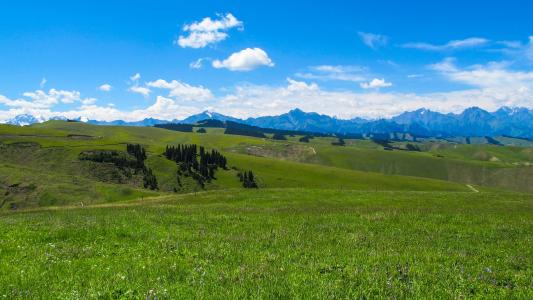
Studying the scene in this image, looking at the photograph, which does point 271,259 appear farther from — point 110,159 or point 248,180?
point 110,159

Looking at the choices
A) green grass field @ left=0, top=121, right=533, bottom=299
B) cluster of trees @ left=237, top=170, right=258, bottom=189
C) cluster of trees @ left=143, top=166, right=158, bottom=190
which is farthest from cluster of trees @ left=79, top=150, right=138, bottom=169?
green grass field @ left=0, top=121, right=533, bottom=299

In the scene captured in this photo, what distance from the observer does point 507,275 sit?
42.7ft

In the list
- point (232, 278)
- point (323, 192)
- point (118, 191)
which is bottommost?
point (118, 191)

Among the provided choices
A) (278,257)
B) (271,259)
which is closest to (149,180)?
(278,257)

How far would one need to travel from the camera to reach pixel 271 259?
14.7 meters

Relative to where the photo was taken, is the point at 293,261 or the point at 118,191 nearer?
the point at 293,261

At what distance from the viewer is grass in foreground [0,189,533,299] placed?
11062mm

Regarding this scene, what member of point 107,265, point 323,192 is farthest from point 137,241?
point 323,192

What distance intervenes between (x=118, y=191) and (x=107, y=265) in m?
117

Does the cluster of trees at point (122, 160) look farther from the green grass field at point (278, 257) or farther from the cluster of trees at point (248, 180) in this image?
the green grass field at point (278, 257)

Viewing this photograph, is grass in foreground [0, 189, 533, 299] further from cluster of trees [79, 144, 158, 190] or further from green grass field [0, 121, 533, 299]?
cluster of trees [79, 144, 158, 190]

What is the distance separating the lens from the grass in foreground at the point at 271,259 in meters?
11.1

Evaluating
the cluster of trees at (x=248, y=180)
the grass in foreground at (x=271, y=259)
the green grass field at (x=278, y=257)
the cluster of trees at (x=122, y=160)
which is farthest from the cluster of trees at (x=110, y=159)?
the grass in foreground at (x=271, y=259)

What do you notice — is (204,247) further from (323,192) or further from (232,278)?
(323,192)
